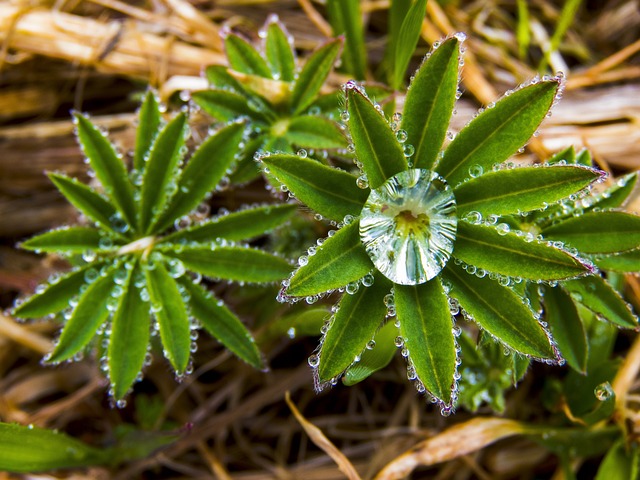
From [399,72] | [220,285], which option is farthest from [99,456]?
[399,72]

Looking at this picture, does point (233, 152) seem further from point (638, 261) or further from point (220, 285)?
point (638, 261)

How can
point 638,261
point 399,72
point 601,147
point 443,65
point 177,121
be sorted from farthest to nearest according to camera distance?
1. point 601,147
2. point 399,72
3. point 177,121
4. point 638,261
5. point 443,65

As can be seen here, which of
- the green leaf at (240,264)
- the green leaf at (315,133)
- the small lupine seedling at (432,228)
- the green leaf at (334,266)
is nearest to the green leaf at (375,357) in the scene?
the small lupine seedling at (432,228)

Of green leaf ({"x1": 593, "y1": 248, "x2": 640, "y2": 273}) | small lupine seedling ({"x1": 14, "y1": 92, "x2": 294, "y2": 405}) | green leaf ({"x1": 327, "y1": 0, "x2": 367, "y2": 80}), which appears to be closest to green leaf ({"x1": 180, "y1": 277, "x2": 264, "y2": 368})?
small lupine seedling ({"x1": 14, "y1": 92, "x2": 294, "y2": 405})

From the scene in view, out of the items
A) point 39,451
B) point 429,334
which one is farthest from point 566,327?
point 39,451

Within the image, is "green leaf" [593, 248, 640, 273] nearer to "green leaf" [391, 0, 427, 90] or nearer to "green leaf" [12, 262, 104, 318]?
"green leaf" [391, 0, 427, 90]

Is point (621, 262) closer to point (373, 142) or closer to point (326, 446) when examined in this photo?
point (373, 142)

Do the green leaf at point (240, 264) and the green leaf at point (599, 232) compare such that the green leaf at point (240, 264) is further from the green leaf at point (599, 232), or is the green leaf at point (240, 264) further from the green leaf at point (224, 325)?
the green leaf at point (599, 232)
